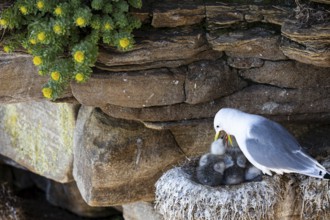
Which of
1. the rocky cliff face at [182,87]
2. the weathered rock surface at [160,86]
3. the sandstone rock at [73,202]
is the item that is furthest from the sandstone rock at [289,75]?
the sandstone rock at [73,202]

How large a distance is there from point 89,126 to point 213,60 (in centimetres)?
94

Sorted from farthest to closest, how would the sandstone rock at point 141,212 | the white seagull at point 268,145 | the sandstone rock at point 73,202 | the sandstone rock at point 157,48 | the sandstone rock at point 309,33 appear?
the sandstone rock at point 73,202 < the sandstone rock at point 141,212 < the sandstone rock at point 157,48 < the white seagull at point 268,145 < the sandstone rock at point 309,33

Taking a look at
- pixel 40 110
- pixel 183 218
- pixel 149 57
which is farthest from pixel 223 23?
pixel 40 110

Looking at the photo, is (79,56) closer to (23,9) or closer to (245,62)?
(23,9)

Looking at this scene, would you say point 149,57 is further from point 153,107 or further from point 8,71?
point 8,71

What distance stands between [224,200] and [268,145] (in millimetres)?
396

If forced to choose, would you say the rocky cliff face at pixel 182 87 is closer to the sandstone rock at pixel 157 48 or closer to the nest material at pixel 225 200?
the sandstone rock at pixel 157 48

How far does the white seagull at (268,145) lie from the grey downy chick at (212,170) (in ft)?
0.76

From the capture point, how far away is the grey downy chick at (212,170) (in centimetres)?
395

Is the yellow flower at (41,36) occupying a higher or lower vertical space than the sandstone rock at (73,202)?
higher

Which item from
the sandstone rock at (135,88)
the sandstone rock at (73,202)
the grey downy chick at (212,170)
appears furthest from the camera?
the sandstone rock at (73,202)

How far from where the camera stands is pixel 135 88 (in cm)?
385

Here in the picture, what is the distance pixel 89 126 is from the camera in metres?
4.37

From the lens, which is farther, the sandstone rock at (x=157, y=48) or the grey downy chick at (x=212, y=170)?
the grey downy chick at (x=212, y=170)
